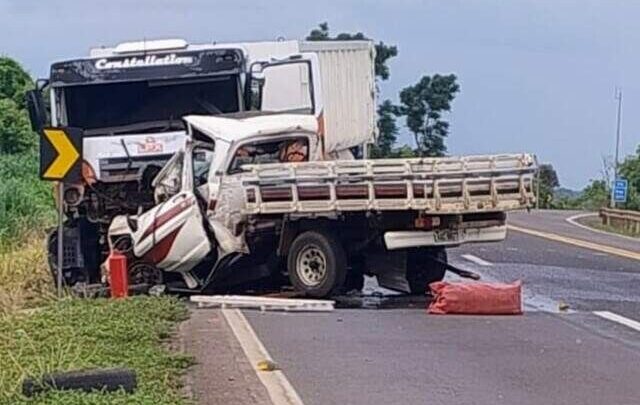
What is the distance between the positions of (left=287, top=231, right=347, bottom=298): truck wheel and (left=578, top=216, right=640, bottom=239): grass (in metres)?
26.5

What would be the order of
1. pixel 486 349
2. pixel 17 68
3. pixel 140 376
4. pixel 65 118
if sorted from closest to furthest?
1. pixel 140 376
2. pixel 486 349
3. pixel 65 118
4. pixel 17 68

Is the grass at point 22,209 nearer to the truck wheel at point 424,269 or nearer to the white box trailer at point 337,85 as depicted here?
the white box trailer at point 337,85

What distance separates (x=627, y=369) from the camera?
1159 centimetres

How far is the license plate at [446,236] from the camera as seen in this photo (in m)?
16.5

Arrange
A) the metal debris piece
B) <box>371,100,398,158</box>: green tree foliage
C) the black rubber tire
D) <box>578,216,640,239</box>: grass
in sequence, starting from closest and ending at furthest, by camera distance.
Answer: the black rubber tire → the metal debris piece → <box>578,216,640,239</box>: grass → <box>371,100,398,158</box>: green tree foliage

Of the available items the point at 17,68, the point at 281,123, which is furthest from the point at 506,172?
the point at 17,68

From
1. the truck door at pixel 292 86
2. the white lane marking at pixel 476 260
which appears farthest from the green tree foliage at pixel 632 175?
the truck door at pixel 292 86

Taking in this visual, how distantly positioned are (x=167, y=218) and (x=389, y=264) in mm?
2786

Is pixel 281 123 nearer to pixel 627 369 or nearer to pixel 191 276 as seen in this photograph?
pixel 191 276

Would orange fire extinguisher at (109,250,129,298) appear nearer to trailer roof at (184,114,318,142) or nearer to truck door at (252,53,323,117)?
trailer roof at (184,114,318,142)

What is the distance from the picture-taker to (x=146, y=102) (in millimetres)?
18984

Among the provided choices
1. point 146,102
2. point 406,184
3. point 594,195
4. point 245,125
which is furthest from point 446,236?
point 594,195

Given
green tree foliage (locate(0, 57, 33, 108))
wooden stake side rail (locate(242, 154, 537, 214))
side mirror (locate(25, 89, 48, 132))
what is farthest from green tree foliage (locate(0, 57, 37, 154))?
wooden stake side rail (locate(242, 154, 537, 214))

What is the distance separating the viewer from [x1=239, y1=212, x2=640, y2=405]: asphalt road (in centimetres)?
1026
